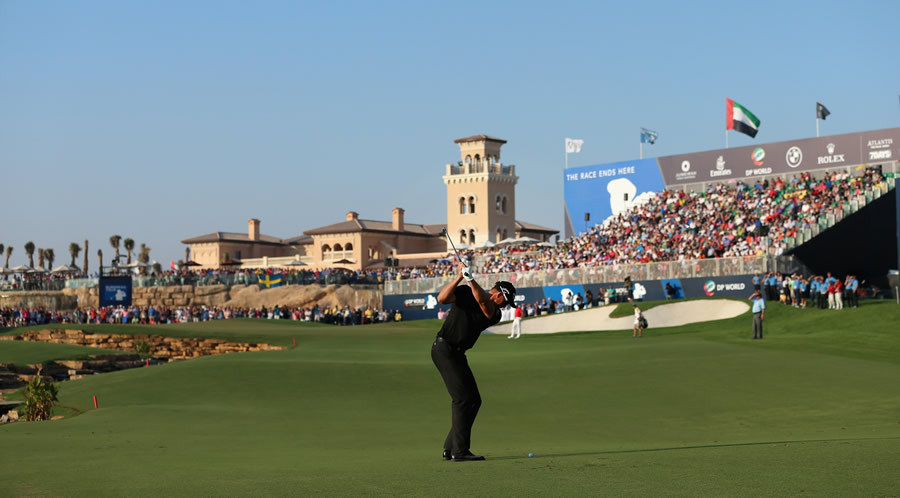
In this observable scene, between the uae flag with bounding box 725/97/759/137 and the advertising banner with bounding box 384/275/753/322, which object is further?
the uae flag with bounding box 725/97/759/137

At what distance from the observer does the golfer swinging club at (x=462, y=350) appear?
427 inches

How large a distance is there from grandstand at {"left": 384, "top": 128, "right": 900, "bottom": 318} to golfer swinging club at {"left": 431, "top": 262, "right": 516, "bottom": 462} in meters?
36.5

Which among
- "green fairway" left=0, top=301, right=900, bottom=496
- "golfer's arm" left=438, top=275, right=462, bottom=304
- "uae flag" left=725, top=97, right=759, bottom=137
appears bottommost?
"green fairway" left=0, top=301, right=900, bottom=496

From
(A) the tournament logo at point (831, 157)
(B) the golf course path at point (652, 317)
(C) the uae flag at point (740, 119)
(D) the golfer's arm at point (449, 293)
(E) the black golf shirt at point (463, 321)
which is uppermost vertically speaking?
(C) the uae flag at point (740, 119)

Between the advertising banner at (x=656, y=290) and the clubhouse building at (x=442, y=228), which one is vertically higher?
the clubhouse building at (x=442, y=228)

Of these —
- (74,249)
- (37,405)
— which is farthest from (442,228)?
(37,405)

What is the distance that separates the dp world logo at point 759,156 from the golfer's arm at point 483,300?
5642cm

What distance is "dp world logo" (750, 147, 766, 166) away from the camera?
63531mm

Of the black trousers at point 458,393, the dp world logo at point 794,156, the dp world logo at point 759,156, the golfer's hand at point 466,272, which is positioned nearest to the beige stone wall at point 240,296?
the dp world logo at point 759,156

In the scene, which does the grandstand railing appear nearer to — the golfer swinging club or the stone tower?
the golfer swinging club

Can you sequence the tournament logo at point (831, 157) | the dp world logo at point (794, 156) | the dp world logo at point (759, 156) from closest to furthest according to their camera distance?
1. the tournament logo at point (831, 157)
2. the dp world logo at point (794, 156)
3. the dp world logo at point (759, 156)

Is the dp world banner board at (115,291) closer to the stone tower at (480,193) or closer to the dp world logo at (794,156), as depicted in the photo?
the dp world logo at (794,156)

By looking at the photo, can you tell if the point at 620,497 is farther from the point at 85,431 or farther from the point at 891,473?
the point at 85,431

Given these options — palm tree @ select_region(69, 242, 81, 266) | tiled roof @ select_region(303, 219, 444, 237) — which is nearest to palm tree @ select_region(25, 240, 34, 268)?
palm tree @ select_region(69, 242, 81, 266)
